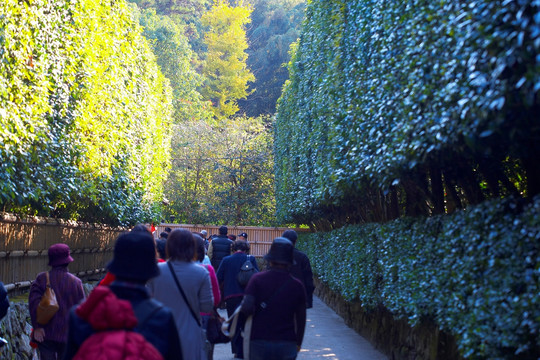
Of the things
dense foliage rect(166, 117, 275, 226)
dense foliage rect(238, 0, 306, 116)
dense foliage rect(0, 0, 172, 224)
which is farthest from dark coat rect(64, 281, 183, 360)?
dense foliage rect(238, 0, 306, 116)

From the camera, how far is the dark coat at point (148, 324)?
355 centimetres

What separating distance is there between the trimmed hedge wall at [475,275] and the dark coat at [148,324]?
2813 millimetres

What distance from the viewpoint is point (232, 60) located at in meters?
60.5

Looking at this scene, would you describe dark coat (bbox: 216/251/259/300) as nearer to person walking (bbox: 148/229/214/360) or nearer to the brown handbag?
the brown handbag

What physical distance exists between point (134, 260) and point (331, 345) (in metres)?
10.0

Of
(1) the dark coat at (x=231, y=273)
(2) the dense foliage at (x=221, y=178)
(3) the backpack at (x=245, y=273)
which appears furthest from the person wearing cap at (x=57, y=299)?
(2) the dense foliage at (x=221, y=178)

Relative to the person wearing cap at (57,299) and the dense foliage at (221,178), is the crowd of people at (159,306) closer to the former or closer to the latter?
the person wearing cap at (57,299)

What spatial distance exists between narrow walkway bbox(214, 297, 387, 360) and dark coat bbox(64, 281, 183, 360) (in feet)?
26.3

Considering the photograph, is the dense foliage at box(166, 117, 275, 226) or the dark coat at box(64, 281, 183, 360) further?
the dense foliage at box(166, 117, 275, 226)

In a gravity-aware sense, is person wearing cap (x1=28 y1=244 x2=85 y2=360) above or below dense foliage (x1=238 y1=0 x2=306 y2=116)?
below

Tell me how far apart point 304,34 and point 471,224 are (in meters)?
15.7

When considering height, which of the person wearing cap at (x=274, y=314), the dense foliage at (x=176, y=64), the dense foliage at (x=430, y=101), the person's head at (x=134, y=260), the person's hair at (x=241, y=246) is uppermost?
the dense foliage at (x=176, y=64)

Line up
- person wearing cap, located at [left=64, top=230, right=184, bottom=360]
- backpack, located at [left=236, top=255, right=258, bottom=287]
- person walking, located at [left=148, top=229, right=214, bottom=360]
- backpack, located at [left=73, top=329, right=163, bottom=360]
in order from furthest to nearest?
backpack, located at [left=236, top=255, right=258, bottom=287], person walking, located at [left=148, top=229, right=214, bottom=360], person wearing cap, located at [left=64, top=230, right=184, bottom=360], backpack, located at [left=73, top=329, right=163, bottom=360]

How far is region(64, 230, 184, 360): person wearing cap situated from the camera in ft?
10.6
